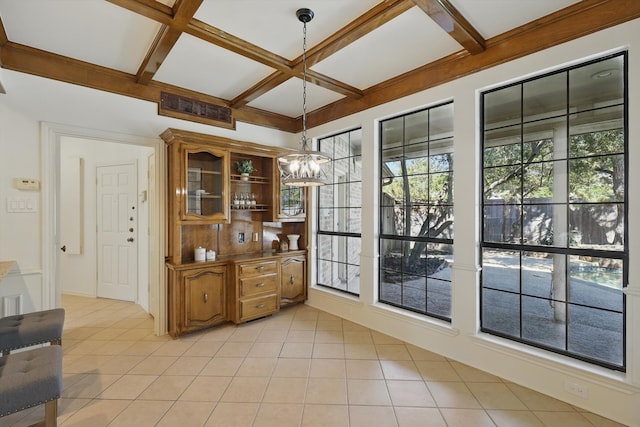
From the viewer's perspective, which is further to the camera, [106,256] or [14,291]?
[106,256]

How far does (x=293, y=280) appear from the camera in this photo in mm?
4203

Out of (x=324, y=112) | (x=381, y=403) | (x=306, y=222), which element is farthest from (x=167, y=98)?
(x=381, y=403)

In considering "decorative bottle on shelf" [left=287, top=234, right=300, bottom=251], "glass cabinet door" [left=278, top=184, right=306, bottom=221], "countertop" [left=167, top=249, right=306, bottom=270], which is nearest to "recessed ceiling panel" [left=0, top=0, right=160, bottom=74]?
"countertop" [left=167, top=249, right=306, bottom=270]

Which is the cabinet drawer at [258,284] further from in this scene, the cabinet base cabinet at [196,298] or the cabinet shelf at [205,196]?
the cabinet shelf at [205,196]

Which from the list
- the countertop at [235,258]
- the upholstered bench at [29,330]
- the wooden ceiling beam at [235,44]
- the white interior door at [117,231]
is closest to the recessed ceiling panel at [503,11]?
the wooden ceiling beam at [235,44]

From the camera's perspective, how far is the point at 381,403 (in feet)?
7.03

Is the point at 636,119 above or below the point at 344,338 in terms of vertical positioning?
above

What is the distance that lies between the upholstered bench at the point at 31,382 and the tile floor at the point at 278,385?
537mm

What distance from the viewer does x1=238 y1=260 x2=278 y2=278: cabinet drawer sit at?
11.7 feet

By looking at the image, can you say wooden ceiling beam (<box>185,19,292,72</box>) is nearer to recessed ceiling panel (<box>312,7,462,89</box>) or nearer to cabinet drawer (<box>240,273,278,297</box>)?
recessed ceiling panel (<box>312,7,462,89</box>)

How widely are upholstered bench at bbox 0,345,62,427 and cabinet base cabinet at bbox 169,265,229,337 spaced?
4.64 feet

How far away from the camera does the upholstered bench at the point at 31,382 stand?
4.71ft

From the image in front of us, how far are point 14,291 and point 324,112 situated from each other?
151 inches

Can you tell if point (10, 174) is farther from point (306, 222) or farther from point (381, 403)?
point (381, 403)
